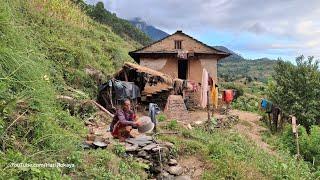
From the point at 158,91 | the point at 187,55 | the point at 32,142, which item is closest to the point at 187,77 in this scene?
the point at 187,55

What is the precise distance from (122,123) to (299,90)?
12.9m

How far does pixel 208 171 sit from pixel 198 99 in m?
11.9

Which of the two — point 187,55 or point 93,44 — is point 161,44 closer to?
point 187,55

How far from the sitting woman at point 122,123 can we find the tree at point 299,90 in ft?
39.2

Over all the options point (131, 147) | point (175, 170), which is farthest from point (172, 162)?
point (131, 147)

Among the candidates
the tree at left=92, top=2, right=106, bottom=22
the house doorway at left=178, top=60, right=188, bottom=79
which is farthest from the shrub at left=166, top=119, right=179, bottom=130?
the tree at left=92, top=2, right=106, bottom=22

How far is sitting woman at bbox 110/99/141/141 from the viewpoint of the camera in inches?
357

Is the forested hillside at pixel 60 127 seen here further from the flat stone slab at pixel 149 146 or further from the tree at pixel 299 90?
the tree at pixel 299 90

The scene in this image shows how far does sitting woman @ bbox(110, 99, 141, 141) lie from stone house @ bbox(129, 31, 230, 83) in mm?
12551

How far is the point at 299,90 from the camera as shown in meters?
19.6

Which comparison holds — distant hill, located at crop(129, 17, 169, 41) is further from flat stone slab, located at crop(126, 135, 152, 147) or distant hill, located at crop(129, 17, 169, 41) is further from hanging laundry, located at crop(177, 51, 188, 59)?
flat stone slab, located at crop(126, 135, 152, 147)

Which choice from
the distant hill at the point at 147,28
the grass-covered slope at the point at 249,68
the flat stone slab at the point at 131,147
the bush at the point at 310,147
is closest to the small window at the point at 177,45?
the bush at the point at 310,147

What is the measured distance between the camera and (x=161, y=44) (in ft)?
72.2

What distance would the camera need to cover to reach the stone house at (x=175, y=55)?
21781 millimetres
